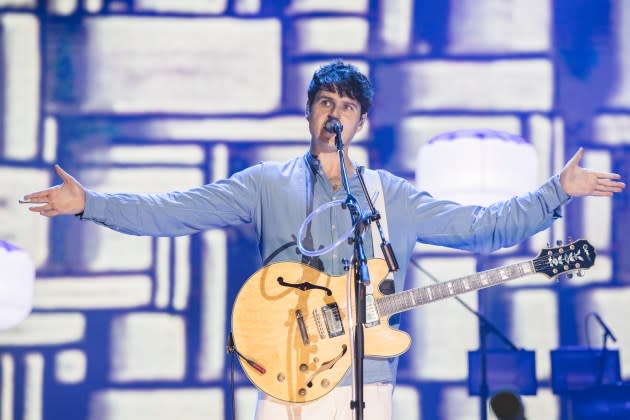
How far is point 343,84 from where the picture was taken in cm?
306

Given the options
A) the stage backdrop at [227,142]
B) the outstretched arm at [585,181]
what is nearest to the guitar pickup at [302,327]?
the outstretched arm at [585,181]

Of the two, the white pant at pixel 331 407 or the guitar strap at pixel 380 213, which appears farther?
the guitar strap at pixel 380 213

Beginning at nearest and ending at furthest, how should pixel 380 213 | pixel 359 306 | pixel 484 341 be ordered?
pixel 359 306, pixel 380 213, pixel 484 341

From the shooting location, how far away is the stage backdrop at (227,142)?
4555 mm

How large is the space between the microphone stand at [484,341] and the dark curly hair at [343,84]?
5.54ft

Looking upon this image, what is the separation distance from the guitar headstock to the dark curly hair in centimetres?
91

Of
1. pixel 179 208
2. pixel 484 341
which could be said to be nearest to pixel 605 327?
pixel 484 341

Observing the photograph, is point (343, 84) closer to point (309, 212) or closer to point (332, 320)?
point (309, 212)

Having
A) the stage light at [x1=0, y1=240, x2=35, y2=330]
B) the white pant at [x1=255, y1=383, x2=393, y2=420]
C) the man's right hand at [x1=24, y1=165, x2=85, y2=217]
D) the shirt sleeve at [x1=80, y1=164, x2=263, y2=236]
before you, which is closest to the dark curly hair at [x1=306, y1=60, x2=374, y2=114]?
the shirt sleeve at [x1=80, y1=164, x2=263, y2=236]

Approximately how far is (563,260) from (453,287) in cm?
43

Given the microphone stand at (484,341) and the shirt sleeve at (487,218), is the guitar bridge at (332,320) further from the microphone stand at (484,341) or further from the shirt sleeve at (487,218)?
the microphone stand at (484,341)

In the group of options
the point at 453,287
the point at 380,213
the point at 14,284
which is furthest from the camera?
the point at 14,284

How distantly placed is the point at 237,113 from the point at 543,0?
1.98m

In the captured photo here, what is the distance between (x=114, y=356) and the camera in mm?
4551
